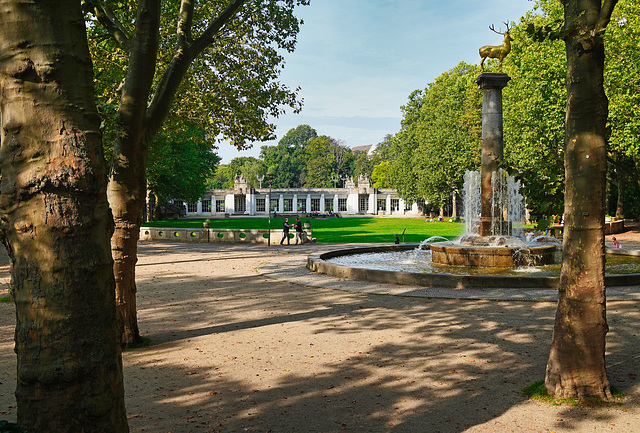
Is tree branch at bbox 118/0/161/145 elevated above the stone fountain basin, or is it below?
above

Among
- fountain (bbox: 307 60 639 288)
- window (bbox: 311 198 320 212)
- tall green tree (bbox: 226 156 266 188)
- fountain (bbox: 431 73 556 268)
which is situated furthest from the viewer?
tall green tree (bbox: 226 156 266 188)

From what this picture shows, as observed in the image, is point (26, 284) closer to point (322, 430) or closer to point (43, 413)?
point (43, 413)

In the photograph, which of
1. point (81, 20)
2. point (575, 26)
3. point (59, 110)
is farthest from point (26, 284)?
point (575, 26)

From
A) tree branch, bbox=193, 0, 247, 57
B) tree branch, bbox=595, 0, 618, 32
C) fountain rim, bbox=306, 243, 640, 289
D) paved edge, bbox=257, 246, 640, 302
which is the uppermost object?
tree branch, bbox=193, 0, 247, 57

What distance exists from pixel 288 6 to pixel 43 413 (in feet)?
37.2

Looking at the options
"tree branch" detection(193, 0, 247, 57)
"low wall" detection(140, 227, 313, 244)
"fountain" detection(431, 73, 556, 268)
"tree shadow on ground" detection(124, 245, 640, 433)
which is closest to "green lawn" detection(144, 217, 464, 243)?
"low wall" detection(140, 227, 313, 244)

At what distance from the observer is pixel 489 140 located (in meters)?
15.2

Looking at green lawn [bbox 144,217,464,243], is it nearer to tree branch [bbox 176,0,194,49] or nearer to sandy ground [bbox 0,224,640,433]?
sandy ground [bbox 0,224,640,433]

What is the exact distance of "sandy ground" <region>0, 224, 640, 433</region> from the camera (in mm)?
4414

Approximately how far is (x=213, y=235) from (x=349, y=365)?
2247 cm

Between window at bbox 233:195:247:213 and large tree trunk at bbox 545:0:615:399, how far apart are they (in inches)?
3025

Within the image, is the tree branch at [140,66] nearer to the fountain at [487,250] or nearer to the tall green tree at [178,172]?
the fountain at [487,250]

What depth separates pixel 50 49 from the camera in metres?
2.53

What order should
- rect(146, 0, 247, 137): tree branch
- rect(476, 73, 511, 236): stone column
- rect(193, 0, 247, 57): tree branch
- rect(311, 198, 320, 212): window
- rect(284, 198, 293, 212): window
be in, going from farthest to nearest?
rect(311, 198, 320, 212): window < rect(284, 198, 293, 212): window < rect(476, 73, 511, 236): stone column < rect(193, 0, 247, 57): tree branch < rect(146, 0, 247, 137): tree branch
